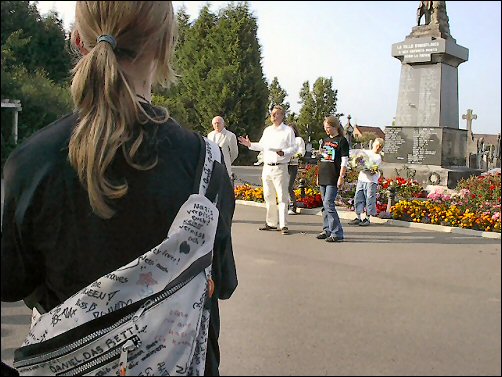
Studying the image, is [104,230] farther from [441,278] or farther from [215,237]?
[441,278]

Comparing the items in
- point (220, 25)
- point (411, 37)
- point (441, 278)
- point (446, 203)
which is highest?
point (411, 37)

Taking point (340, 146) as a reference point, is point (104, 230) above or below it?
below

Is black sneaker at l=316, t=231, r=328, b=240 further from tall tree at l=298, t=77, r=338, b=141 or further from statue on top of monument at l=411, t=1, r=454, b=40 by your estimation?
statue on top of monument at l=411, t=1, r=454, b=40

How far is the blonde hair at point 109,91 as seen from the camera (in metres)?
0.76

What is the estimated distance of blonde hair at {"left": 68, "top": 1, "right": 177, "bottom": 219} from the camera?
0.76 m

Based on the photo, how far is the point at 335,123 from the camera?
388cm

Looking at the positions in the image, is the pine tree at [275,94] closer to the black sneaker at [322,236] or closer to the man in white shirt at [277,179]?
the man in white shirt at [277,179]

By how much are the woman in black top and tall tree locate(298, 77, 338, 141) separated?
36 cm

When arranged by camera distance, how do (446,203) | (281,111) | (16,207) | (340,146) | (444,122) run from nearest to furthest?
(16,207), (281,111), (340,146), (446,203), (444,122)

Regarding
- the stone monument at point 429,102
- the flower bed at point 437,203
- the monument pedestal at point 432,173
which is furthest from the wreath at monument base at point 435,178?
the flower bed at point 437,203

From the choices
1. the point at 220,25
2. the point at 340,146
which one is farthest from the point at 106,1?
the point at 340,146

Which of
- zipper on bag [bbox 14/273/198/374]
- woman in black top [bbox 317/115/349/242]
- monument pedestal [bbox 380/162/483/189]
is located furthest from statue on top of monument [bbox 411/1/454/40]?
zipper on bag [bbox 14/273/198/374]

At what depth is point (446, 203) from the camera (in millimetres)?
5027

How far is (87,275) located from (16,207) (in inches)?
5.8
